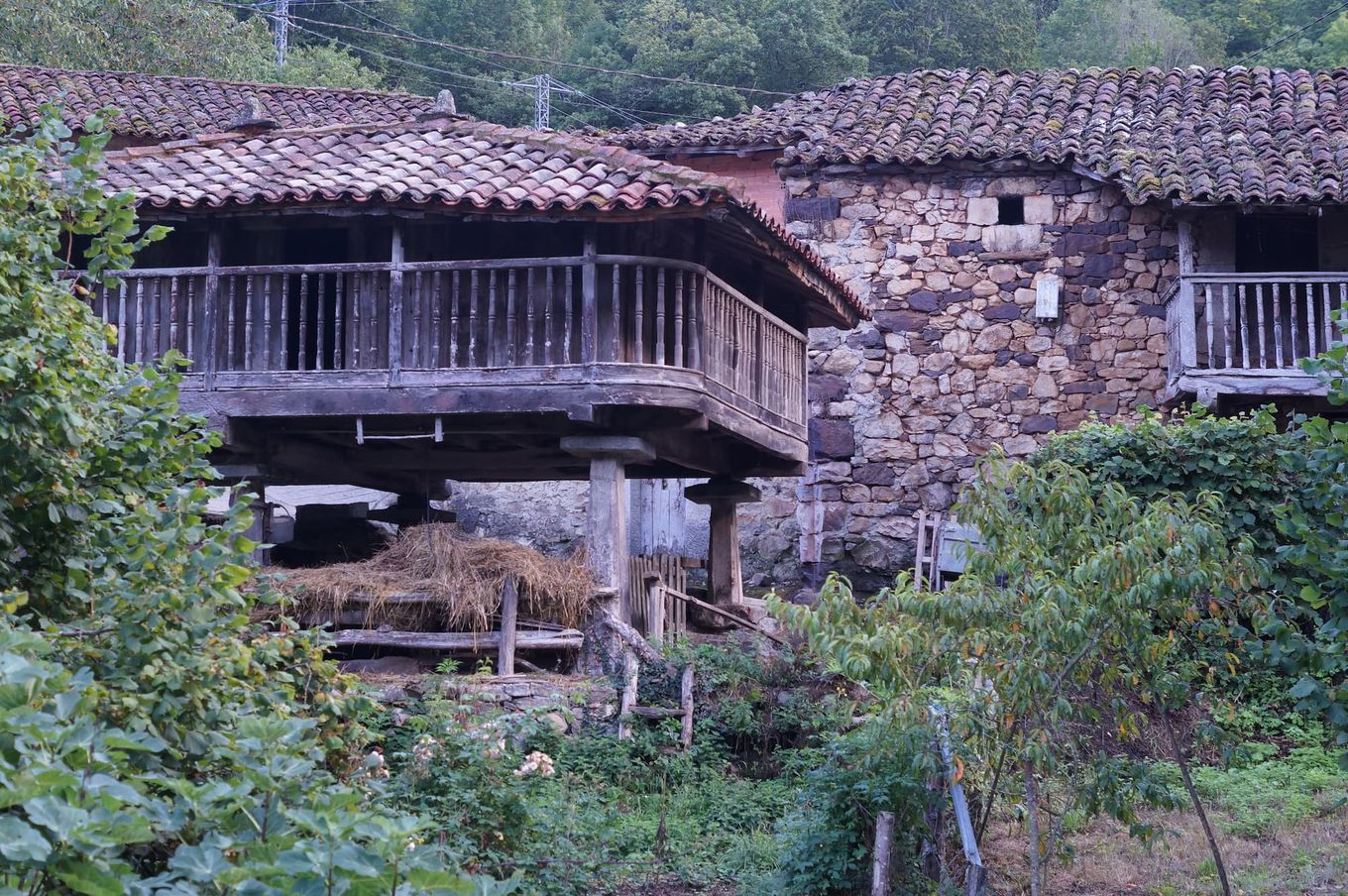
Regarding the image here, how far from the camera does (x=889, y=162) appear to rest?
14.4 m

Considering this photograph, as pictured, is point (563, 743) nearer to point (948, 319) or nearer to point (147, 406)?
point (147, 406)

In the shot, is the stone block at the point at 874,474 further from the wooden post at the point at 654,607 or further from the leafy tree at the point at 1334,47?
the leafy tree at the point at 1334,47

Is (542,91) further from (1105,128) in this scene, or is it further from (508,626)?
(508,626)

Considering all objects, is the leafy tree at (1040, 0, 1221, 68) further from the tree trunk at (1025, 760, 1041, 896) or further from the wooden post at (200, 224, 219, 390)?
the tree trunk at (1025, 760, 1041, 896)

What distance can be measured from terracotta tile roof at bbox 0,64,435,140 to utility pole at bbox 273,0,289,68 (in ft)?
27.7

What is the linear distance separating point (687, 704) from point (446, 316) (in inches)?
123

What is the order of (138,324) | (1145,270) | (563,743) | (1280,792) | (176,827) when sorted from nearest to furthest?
(176,827) < (1280,792) < (563,743) < (138,324) < (1145,270)

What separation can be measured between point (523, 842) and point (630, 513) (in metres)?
10.2

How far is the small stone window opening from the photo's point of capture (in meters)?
14.4

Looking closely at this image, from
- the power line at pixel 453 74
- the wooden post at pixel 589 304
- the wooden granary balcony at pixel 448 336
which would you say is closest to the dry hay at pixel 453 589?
the wooden granary balcony at pixel 448 336

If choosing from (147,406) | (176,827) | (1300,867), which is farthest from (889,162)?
(176,827)

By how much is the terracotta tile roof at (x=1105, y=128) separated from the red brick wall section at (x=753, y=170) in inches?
13.4

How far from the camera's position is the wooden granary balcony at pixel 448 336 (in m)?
9.35

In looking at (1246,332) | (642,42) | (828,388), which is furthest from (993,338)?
(642,42)
